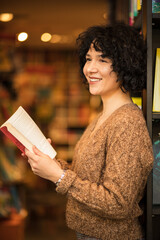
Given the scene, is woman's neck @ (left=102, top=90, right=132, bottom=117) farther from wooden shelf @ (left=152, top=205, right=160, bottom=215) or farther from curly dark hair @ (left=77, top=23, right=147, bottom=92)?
wooden shelf @ (left=152, top=205, right=160, bottom=215)

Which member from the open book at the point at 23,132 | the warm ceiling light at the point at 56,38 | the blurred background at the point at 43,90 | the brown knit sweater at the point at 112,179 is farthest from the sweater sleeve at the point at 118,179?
the warm ceiling light at the point at 56,38

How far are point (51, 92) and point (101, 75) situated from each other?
593cm

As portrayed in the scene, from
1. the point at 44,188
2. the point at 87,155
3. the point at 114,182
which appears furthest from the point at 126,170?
the point at 44,188

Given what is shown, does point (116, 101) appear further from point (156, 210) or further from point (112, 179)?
point (156, 210)

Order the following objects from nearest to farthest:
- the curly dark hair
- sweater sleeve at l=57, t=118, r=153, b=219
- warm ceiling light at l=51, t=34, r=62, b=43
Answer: sweater sleeve at l=57, t=118, r=153, b=219 → the curly dark hair → warm ceiling light at l=51, t=34, r=62, b=43

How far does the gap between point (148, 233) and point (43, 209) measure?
Result: 3.76 m

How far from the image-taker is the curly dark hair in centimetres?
163

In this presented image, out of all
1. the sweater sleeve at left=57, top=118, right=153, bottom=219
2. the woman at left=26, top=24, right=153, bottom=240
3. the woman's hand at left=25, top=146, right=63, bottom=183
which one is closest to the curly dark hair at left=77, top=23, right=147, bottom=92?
the woman at left=26, top=24, right=153, bottom=240

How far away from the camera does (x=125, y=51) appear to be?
1.63 metres

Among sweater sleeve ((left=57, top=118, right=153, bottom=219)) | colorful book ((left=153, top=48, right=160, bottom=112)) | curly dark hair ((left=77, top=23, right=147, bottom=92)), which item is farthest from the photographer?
colorful book ((left=153, top=48, right=160, bottom=112))

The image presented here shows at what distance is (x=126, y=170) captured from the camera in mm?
1432

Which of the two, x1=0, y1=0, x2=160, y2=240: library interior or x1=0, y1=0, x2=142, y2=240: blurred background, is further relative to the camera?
x1=0, y1=0, x2=142, y2=240: blurred background

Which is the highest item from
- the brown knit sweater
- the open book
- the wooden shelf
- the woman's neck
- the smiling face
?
the smiling face

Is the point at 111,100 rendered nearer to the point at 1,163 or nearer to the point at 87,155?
the point at 87,155
